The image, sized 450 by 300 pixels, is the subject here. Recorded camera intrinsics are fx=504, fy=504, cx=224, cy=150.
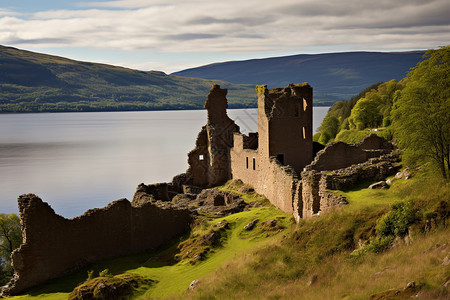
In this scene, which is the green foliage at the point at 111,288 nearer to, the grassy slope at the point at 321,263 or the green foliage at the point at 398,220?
the grassy slope at the point at 321,263

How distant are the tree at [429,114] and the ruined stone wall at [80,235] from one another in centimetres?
1408

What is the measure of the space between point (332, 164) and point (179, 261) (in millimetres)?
13241

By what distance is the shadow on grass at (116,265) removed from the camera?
2503cm

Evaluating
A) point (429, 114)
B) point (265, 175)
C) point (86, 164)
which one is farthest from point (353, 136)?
point (86, 164)

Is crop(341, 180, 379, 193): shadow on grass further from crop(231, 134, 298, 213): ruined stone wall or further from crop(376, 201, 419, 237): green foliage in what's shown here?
crop(376, 201, 419, 237): green foliage

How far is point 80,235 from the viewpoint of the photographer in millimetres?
26812

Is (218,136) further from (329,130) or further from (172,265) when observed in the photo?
(329,130)

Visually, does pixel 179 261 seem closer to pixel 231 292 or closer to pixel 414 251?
pixel 231 292

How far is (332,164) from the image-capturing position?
33344 mm

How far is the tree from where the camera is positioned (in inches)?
863

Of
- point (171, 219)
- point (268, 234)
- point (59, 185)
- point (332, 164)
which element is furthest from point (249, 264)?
point (59, 185)

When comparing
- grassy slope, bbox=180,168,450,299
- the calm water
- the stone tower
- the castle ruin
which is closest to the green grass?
the castle ruin

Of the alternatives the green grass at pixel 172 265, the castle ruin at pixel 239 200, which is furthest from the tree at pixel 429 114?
the green grass at pixel 172 265

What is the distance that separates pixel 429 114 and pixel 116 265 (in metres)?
17.2
